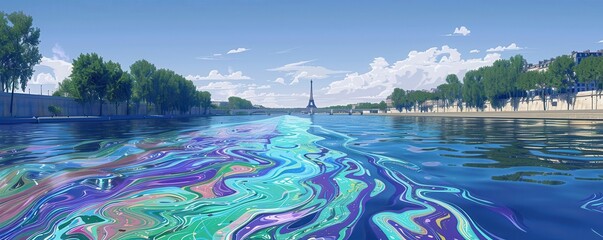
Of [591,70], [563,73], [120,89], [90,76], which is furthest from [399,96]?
[90,76]

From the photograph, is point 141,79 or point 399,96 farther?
point 399,96

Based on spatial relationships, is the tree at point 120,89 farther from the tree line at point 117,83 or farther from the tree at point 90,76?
the tree at point 90,76

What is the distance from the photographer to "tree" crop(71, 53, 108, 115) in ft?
243

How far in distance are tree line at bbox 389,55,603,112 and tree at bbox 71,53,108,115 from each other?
9040 centimetres

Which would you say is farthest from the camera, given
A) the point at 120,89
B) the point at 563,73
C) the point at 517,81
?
the point at 517,81

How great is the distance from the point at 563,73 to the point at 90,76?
9342 cm

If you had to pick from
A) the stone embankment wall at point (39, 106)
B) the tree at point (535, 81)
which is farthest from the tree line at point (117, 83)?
the tree at point (535, 81)

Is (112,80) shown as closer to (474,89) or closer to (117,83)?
(117,83)

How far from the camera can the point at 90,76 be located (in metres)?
74.1

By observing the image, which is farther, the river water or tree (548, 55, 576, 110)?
tree (548, 55, 576, 110)

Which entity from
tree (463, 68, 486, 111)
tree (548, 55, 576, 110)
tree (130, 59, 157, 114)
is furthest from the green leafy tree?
tree (463, 68, 486, 111)

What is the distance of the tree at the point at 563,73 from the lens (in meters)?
80.2

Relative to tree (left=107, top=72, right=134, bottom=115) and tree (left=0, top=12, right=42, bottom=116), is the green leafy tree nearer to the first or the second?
tree (left=107, top=72, right=134, bottom=115)

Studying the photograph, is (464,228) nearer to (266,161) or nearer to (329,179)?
(329,179)
